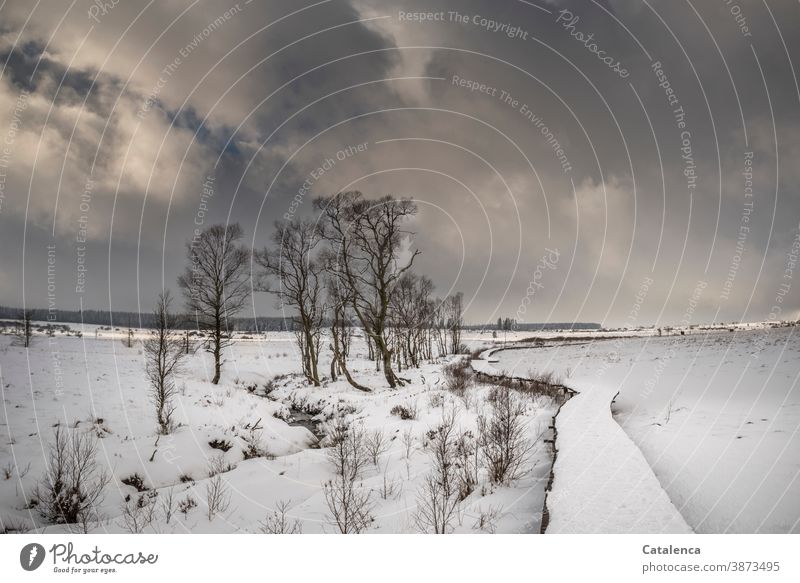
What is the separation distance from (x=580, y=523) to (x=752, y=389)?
1546 cm

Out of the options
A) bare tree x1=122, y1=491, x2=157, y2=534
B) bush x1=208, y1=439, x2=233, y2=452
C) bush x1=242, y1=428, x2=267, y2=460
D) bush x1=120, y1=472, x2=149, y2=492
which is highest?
bare tree x1=122, y1=491, x2=157, y2=534

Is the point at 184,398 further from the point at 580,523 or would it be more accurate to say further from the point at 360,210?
the point at 580,523

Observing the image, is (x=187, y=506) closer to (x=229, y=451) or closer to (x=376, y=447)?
(x=229, y=451)

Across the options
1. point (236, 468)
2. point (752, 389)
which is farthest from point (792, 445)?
point (236, 468)

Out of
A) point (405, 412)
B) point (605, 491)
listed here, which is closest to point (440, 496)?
point (605, 491)

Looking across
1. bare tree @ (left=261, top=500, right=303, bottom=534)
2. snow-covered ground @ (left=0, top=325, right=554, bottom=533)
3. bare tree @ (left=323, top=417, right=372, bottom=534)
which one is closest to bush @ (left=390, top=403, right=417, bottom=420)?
snow-covered ground @ (left=0, top=325, right=554, bottom=533)

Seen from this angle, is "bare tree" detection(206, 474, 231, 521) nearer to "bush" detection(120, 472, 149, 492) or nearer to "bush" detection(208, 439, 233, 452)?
"bush" detection(120, 472, 149, 492)
